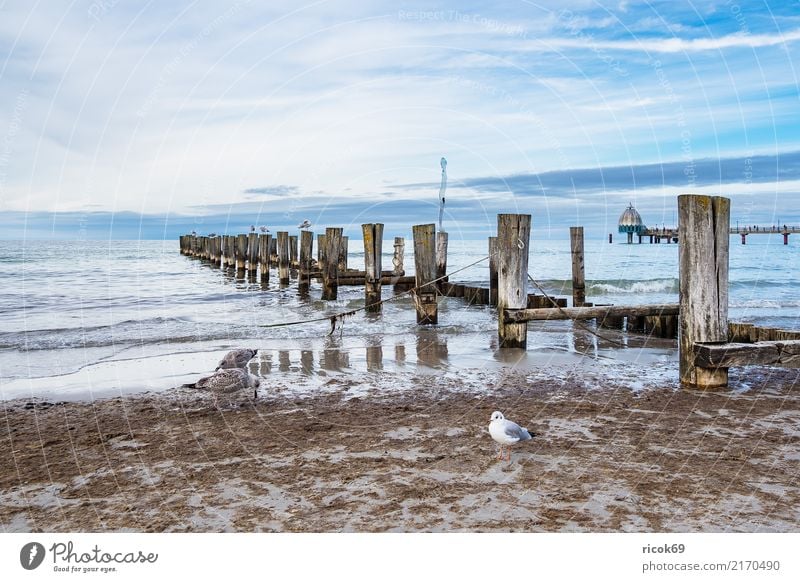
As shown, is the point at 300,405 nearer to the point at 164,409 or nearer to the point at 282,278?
the point at 164,409

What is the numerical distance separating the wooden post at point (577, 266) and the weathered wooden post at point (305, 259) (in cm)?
863

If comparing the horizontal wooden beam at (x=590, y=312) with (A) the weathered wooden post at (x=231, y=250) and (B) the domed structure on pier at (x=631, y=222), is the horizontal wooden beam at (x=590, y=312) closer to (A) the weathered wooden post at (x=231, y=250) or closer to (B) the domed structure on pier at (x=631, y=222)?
(A) the weathered wooden post at (x=231, y=250)

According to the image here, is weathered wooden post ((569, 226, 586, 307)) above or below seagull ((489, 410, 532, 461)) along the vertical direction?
above

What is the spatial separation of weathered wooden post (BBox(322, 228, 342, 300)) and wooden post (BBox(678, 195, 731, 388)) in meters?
12.9

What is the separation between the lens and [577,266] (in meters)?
16.8

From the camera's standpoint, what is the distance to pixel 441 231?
1962 cm

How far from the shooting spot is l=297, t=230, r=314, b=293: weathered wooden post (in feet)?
70.8

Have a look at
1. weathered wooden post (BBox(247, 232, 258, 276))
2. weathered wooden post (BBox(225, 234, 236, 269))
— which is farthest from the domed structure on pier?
weathered wooden post (BBox(247, 232, 258, 276))

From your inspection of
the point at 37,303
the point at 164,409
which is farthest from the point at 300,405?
the point at 37,303

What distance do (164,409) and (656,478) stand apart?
16.3 ft

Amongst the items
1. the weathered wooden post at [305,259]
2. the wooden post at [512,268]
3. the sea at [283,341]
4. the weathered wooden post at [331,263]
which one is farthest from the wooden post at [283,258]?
the wooden post at [512,268]

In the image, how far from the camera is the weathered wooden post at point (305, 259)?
21578mm

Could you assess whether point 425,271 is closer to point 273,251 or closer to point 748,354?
point 748,354

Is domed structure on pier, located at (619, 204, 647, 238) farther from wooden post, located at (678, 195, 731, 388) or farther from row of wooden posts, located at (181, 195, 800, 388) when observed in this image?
wooden post, located at (678, 195, 731, 388)
